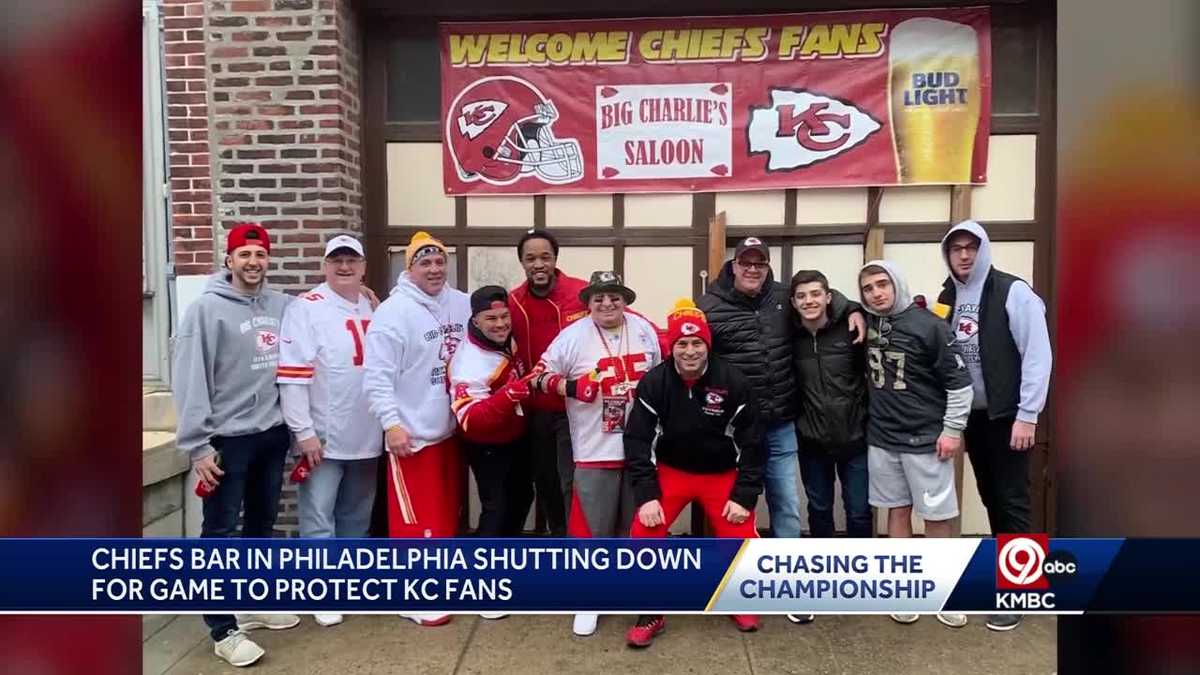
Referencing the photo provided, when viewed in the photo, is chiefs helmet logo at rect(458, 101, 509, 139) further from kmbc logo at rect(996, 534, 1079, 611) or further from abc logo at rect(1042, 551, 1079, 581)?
abc logo at rect(1042, 551, 1079, 581)

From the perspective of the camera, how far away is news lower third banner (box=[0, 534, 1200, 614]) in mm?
2299

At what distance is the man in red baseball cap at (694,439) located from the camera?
349cm

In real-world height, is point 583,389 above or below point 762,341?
below

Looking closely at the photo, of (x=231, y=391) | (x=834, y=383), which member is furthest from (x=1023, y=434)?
(x=231, y=391)

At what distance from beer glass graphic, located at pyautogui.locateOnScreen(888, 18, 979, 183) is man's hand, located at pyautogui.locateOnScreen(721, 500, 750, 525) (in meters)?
2.31

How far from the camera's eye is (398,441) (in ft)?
12.0

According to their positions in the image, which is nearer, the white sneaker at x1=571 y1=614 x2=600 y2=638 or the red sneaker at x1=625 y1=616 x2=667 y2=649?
the red sneaker at x1=625 y1=616 x2=667 y2=649

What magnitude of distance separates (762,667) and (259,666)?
2.22 m

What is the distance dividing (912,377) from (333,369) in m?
2.67

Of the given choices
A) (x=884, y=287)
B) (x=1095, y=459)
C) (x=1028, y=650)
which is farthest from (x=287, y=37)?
(x=1028, y=650)

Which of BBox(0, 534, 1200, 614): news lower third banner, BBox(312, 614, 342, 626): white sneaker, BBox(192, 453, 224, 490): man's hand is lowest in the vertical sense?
BBox(312, 614, 342, 626): white sneaker

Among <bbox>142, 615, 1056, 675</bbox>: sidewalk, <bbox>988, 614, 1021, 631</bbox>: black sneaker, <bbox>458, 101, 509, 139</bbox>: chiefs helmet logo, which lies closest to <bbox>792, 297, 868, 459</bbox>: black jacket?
<bbox>142, 615, 1056, 675</bbox>: sidewalk

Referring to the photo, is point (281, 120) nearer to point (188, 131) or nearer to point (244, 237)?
point (188, 131)

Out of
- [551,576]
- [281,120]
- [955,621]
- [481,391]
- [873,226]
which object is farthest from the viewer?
[873,226]
